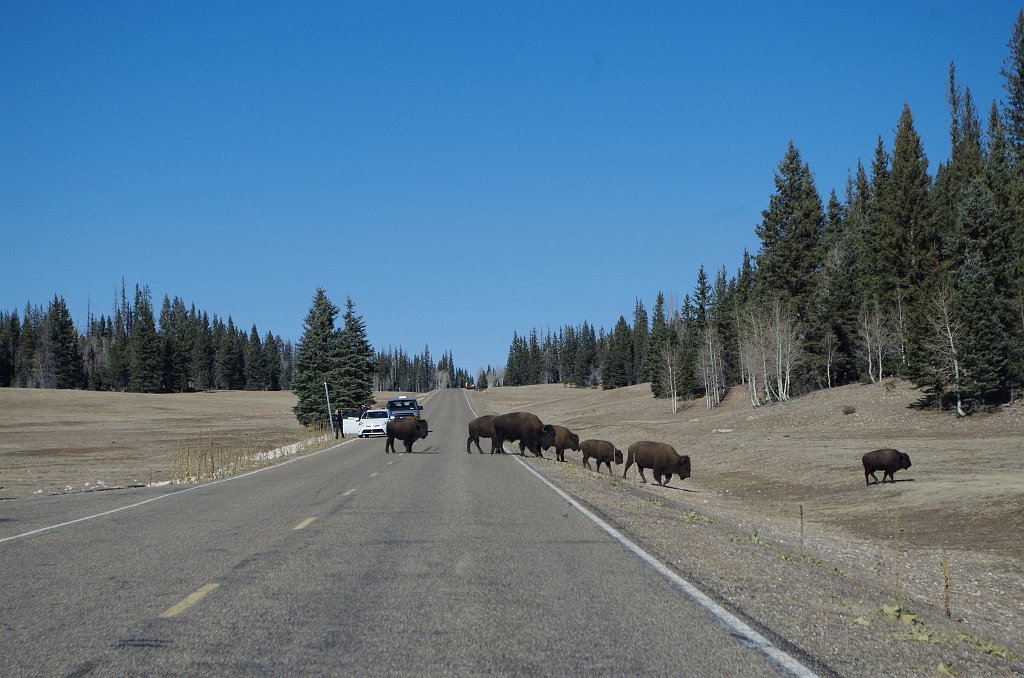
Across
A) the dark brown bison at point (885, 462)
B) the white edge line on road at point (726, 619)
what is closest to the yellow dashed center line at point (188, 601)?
the white edge line on road at point (726, 619)

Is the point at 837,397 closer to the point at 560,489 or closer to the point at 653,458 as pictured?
the point at 653,458

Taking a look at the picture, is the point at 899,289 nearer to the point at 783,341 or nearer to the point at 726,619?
the point at 783,341

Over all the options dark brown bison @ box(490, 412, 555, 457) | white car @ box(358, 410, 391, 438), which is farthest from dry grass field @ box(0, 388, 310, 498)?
dark brown bison @ box(490, 412, 555, 457)

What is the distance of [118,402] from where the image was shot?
363ft

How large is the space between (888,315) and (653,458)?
143 ft

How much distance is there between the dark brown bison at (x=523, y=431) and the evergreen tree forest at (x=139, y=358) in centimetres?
11991

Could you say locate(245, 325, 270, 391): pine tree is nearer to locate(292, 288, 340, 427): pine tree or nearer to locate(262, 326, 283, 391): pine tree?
locate(262, 326, 283, 391): pine tree

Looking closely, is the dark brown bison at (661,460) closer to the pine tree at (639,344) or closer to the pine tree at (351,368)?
the pine tree at (351,368)

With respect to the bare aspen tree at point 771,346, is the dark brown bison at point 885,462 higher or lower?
lower

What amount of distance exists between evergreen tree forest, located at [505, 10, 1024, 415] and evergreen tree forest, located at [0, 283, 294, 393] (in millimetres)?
90037

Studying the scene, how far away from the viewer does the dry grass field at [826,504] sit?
803 cm

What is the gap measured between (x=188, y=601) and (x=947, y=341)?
1809 inches

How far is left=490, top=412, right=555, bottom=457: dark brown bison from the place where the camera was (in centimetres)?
3419

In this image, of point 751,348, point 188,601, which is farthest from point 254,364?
point 188,601
